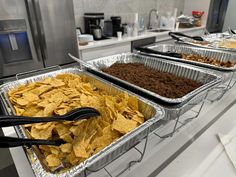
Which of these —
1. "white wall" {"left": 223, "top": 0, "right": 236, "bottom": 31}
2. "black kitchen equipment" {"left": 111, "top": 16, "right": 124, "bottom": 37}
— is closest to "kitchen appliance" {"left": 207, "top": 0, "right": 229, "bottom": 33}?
"white wall" {"left": 223, "top": 0, "right": 236, "bottom": 31}

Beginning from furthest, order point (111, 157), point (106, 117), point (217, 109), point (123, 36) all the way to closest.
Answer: point (123, 36)
point (217, 109)
point (106, 117)
point (111, 157)

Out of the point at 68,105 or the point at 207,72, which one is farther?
the point at 207,72

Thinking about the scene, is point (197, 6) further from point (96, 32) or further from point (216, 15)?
point (96, 32)

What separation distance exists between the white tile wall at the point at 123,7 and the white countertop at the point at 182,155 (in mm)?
1953

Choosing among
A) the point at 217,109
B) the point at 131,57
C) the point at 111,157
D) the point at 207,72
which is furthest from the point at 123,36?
the point at 111,157

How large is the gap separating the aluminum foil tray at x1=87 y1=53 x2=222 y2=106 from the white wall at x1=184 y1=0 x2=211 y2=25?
9.73ft

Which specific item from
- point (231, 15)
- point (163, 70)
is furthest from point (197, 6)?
point (163, 70)

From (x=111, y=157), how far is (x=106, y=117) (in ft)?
0.43

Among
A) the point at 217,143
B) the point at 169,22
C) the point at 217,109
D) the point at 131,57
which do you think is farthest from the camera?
the point at 169,22

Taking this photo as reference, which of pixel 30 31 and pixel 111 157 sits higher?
pixel 30 31

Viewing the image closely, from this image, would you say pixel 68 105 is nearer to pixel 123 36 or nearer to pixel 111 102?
pixel 111 102

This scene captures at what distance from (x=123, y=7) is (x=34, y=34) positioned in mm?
1635

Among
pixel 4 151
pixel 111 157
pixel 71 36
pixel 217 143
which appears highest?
pixel 71 36

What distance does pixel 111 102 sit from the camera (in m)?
0.57
